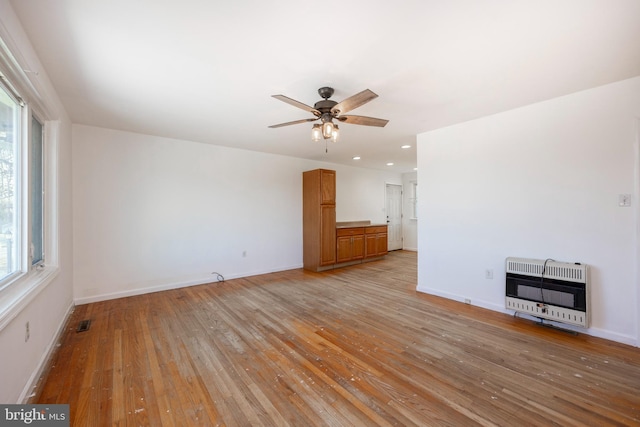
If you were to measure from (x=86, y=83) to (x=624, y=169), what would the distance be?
5353 mm

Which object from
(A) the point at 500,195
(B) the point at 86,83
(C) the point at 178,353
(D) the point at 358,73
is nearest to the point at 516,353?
(A) the point at 500,195

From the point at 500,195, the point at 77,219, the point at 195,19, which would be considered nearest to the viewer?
the point at 195,19

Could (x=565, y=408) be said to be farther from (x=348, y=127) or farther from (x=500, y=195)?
(x=348, y=127)

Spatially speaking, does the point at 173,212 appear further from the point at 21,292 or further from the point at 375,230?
the point at 375,230

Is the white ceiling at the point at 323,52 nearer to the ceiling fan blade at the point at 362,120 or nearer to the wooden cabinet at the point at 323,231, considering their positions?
the ceiling fan blade at the point at 362,120

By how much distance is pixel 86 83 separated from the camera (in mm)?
2527

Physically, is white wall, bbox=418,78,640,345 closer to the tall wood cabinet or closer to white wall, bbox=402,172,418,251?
the tall wood cabinet

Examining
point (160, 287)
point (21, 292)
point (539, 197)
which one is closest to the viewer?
point (21, 292)

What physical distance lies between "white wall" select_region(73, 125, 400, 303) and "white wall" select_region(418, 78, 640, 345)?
3044 millimetres

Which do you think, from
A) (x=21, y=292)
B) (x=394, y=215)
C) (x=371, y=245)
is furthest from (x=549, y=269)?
(x=394, y=215)

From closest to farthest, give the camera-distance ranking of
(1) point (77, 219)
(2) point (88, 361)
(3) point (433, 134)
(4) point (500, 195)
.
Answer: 1. (2) point (88, 361)
2. (4) point (500, 195)
3. (1) point (77, 219)
4. (3) point (433, 134)

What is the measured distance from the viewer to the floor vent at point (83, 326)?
291 cm

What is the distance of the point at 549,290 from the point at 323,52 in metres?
3.40

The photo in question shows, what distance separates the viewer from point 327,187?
228 inches
